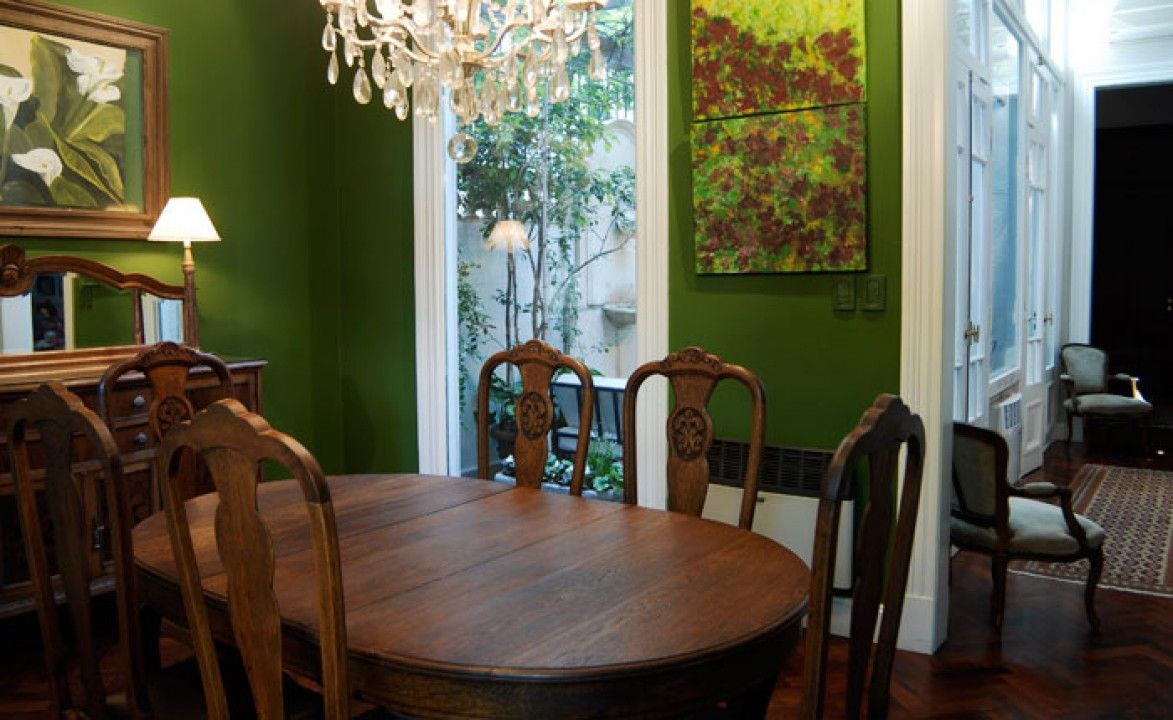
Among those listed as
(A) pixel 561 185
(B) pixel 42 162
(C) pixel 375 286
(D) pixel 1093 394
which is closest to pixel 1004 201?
(D) pixel 1093 394

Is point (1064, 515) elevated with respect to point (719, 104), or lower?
lower

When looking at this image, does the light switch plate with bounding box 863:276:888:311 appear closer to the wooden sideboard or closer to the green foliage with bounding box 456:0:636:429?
the green foliage with bounding box 456:0:636:429

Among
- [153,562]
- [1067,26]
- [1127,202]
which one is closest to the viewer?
[153,562]

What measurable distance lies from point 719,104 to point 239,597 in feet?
8.49

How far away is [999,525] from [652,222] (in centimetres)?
164

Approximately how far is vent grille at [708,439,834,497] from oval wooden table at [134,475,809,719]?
122 centimetres

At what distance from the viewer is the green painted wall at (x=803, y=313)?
121 inches

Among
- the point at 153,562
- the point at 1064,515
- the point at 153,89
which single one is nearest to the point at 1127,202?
the point at 1064,515

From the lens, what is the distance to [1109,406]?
659 cm

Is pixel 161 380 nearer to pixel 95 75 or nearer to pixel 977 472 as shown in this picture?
pixel 95 75

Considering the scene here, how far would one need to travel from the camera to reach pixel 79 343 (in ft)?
11.6

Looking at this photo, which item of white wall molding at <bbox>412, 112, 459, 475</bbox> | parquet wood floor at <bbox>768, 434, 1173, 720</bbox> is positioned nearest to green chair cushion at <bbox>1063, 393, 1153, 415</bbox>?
parquet wood floor at <bbox>768, 434, 1173, 720</bbox>

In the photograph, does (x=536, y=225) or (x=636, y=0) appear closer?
(x=636, y=0)

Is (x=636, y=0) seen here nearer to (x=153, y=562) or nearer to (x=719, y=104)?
(x=719, y=104)
